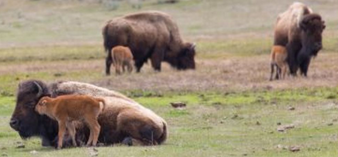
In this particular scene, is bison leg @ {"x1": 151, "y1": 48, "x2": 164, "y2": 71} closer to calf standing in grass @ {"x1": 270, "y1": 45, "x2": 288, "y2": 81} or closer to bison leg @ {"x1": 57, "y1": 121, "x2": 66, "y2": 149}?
calf standing in grass @ {"x1": 270, "y1": 45, "x2": 288, "y2": 81}

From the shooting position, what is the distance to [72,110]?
14.5m

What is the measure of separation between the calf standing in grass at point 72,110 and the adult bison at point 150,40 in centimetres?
1686

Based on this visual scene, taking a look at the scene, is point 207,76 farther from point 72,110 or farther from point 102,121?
point 72,110

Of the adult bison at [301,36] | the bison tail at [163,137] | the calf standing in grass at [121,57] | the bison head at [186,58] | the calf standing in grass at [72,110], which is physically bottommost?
the bison head at [186,58]

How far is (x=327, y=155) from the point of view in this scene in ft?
43.6

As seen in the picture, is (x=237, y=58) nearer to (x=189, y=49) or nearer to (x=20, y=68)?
(x=189, y=49)

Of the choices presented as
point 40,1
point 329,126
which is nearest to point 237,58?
point 329,126

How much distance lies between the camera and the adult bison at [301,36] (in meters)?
28.7

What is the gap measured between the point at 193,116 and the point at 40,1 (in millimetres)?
57350

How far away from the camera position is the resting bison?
1504 cm

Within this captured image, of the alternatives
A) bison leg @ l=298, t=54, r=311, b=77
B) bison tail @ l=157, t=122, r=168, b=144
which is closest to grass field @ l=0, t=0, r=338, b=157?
bison tail @ l=157, t=122, r=168, b=144

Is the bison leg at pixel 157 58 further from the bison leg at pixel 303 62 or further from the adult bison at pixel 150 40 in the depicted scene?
the bison leg at pixel 303 62

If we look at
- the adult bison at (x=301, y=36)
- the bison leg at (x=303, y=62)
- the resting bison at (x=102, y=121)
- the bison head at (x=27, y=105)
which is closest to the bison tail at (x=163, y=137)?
the resting bison at (x=102, y=121)

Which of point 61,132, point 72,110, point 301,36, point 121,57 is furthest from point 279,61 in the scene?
point 72,110
